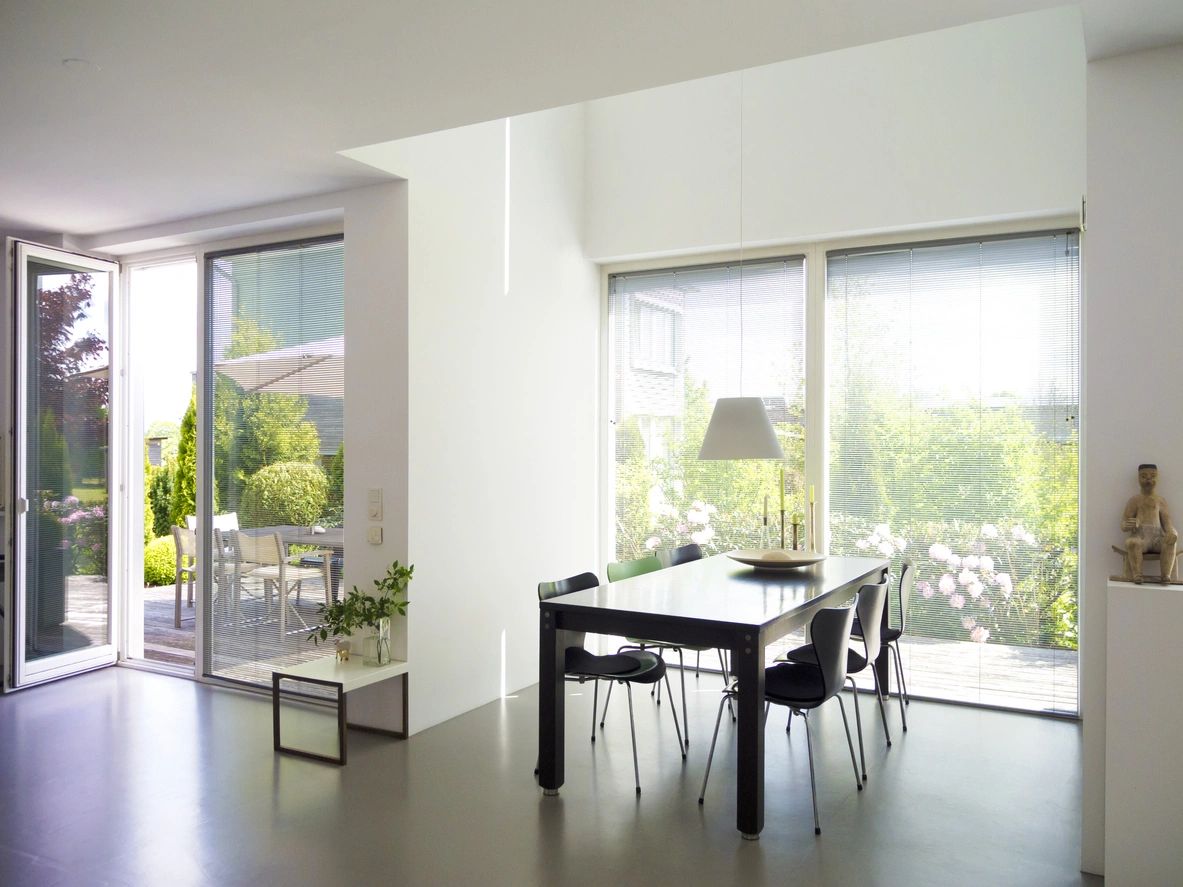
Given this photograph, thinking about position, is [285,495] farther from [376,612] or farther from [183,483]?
[183,483]

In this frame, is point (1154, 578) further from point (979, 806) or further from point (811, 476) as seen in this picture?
point (811, 476)

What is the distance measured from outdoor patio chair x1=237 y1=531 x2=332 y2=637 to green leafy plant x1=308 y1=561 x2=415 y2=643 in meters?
0.62

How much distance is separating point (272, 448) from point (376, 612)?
56.7 inches

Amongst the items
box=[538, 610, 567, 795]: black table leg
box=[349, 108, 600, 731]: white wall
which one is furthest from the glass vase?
box=[538, 610, 567, 795]: black table leg

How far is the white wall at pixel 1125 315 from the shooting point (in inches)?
121

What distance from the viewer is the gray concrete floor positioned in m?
3.17

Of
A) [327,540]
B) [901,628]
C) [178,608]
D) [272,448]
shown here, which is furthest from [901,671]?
[178,608]

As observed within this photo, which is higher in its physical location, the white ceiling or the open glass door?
the white ceiling

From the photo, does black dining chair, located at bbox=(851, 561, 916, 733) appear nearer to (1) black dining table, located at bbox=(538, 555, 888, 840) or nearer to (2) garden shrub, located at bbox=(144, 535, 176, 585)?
(1) black dining table, located at bbox=(538, 555, 888, 840)

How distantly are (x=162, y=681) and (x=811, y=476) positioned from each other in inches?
166

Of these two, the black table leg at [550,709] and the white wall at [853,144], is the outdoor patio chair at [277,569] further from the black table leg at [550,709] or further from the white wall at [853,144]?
the white wall at [853,144]

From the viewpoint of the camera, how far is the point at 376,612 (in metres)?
4.57

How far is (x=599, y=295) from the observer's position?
6469mm

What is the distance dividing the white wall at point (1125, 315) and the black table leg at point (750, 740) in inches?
43.3
